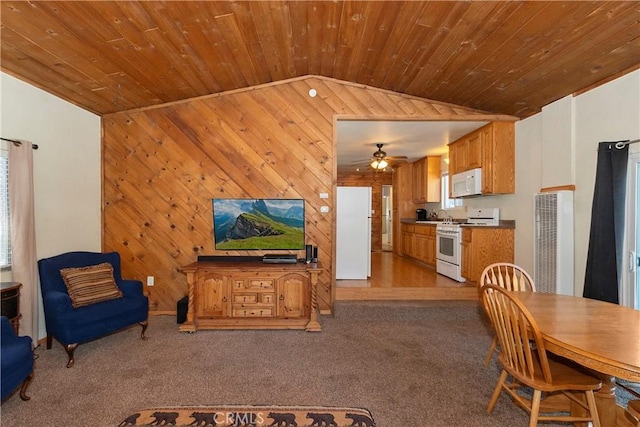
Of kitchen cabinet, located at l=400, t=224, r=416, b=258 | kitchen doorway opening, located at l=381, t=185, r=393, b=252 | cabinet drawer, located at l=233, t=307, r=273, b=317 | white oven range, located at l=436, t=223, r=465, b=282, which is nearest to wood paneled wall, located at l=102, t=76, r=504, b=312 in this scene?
cabinet drawer, located at l=233, t=307, r=273, b=317

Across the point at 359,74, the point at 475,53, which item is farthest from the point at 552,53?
the point at 359,74

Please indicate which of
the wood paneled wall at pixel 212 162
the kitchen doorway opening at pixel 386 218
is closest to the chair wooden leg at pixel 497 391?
the wood paneled wall at pixel 212 162

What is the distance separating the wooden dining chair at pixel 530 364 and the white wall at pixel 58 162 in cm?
419

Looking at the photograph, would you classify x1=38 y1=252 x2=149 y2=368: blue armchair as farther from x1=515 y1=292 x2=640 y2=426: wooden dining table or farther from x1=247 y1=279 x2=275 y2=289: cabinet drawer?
x1=515 y1=292 x2=640 y2=426: wooden dining table

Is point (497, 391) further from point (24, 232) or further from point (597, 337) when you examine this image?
point (24, 232)

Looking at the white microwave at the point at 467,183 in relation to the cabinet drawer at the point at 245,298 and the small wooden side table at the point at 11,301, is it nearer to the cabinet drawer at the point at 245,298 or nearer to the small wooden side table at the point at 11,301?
the cabinet drawer at the point at 245,298

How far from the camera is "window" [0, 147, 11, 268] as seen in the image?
114 inches

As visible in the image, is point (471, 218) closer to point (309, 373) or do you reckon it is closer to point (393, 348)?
point (393, 348)

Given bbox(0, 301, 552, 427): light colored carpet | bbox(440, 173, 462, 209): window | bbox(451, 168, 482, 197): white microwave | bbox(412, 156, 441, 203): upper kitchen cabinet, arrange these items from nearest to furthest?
bbox(0, 301, 552, 427): light colored carpet → bbox(451, 168, 482, 197): white microwave → bbox(440, 173, 462, 209): window → bbox(412, 156, 441, 203): upper kitchen cabinet

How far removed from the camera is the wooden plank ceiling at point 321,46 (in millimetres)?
2273

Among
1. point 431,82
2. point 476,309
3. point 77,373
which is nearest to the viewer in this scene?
point 77,373

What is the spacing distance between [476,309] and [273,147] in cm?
337

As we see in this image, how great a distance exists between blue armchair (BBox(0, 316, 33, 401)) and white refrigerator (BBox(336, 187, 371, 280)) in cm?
348

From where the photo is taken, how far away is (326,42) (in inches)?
123
